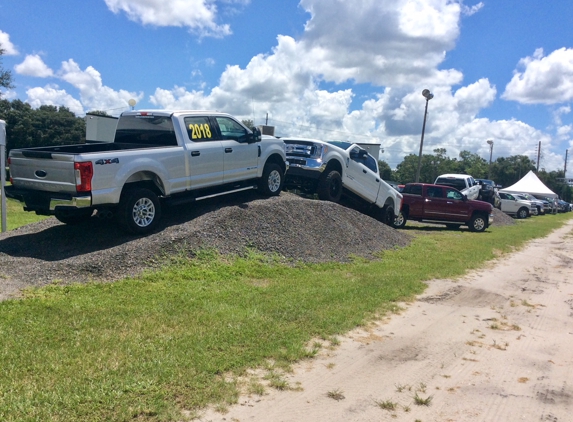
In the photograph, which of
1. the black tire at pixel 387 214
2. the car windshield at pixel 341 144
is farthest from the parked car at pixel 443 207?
the car windshield at pixel 341 144

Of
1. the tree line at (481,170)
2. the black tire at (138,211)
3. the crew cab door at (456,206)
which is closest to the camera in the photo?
the black tire at (138,211)

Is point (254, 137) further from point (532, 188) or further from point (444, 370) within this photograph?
point (532, 188)

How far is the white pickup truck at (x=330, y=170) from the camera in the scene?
42.1ft

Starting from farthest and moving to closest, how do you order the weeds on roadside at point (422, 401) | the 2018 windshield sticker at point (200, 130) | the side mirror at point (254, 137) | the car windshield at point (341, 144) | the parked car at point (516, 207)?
the parked car at point (516, 207)
the car windshield at point (341, 144)
the side mirror at point (254, 137)
the 2018 windshield sticker at point (200, 130)
the weeds on roadside at point (422, 401)

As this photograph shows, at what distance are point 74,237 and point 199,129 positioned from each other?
3058 mm

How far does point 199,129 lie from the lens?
977cm

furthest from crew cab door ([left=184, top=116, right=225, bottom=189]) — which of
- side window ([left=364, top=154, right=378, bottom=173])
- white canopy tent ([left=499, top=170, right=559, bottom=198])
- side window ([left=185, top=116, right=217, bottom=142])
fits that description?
→ white canopy tent ([left=499, top=170, right=559, bottom=198])

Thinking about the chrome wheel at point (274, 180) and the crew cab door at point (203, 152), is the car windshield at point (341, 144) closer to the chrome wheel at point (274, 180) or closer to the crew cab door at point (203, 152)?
the chrome wheel at point (274, 180)

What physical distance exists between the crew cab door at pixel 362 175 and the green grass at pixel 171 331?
16.8 ft

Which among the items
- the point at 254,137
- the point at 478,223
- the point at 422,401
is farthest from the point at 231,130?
the point at 478,223

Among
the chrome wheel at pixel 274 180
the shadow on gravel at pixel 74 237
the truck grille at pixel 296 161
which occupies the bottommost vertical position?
the shadow on gravel at pixel 74 237

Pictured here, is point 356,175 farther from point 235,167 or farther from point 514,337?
point 514,337

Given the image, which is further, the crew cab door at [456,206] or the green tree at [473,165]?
the green tree at [473,165]

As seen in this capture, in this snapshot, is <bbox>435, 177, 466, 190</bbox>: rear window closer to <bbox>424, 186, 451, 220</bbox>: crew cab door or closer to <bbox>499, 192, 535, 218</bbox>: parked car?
<bbox>424, 186, 451, 220</bbox>: crew cab door
